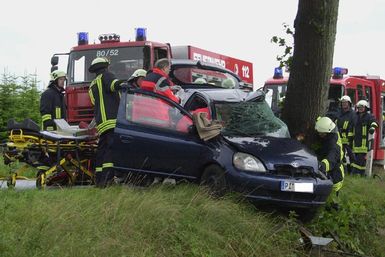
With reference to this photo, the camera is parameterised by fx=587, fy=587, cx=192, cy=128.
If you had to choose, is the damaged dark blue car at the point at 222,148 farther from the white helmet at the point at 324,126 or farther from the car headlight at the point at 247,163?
the white helmet at the point at 324,126

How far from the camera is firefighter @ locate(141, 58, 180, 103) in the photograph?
7647 millimetres

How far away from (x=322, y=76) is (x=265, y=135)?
1781 mm

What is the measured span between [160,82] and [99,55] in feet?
16.2

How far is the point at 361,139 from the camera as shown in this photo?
1291cm

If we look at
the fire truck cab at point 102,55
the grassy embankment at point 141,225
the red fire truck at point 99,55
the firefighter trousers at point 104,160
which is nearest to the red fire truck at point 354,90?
the red fire truck at point 99,55

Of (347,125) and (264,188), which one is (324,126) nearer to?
(264,188)

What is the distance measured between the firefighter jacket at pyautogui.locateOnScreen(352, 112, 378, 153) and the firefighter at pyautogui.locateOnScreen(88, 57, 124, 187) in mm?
6934

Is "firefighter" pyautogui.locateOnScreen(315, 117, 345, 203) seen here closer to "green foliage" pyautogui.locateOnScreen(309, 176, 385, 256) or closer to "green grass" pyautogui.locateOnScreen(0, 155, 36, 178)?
"green foliage" pyautogui.locateOnScreen(309, 176, 385, 256)

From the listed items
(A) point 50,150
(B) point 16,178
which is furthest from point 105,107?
(B) point 16,178

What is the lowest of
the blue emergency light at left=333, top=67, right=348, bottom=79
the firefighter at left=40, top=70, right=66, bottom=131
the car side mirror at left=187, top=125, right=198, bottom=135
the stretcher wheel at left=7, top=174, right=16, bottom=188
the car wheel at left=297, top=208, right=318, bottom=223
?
the car wheel at left=297, top=208, right=318, bottom=223

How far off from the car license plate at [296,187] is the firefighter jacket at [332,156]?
1133mm

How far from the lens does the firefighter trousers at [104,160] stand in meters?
7.34

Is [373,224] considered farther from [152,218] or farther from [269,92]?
[269,92]

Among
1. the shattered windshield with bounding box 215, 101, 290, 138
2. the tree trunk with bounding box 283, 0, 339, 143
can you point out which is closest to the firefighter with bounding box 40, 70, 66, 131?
the shattered windshield with bounding box 215, 101, 290, 138
